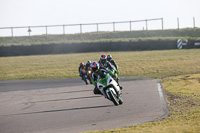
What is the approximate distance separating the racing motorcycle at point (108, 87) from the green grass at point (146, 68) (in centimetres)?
169

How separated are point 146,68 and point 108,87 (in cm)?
1823

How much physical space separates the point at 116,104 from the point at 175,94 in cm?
369

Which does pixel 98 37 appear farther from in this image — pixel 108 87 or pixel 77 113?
pixel 77 113

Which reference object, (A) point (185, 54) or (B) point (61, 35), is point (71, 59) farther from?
(B) point (61, 35)

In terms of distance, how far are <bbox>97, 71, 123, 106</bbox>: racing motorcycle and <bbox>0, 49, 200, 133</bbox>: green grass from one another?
1686 millimetres

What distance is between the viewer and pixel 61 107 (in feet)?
41.4

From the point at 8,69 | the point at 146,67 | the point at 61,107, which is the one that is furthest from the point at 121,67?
the point at 61,107

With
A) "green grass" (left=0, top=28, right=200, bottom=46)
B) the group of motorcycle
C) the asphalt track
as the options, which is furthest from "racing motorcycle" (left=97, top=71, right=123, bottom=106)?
"green grass" (left=0, top=28, right=200, bottom=46)

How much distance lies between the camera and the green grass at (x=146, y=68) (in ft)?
50.1

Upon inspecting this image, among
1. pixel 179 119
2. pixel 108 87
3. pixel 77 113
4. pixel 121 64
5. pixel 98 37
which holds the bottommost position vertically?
pixel 77 113

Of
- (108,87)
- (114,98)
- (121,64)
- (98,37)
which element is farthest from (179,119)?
(98,37)

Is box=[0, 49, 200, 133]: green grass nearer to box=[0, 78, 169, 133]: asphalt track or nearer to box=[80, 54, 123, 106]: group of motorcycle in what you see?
box=[0, 78, 169, 133]: asphalt track

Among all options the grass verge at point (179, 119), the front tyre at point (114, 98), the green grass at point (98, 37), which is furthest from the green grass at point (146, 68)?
the green grass at point (98, 37)

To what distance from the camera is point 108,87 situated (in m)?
11.6
